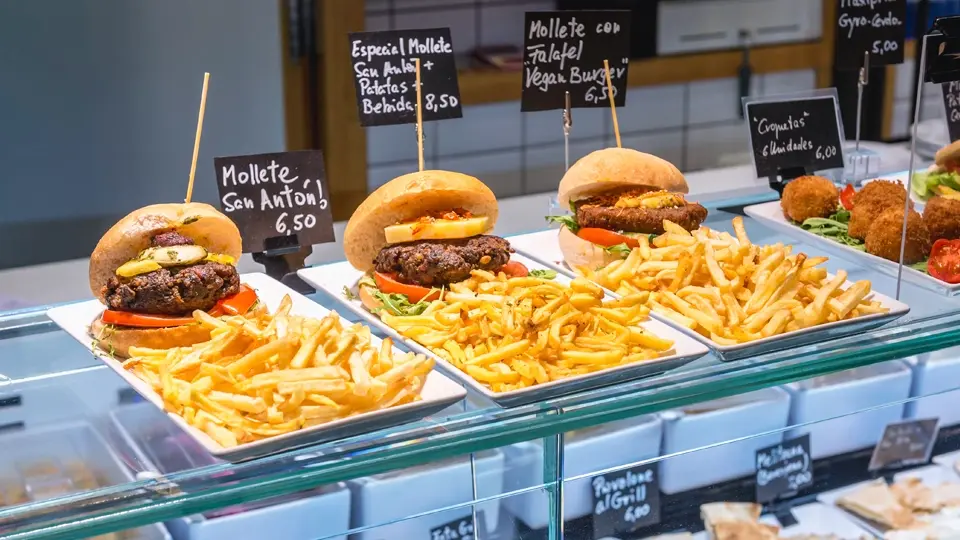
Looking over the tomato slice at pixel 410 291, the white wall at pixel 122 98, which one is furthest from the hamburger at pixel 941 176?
the white wall at pixel 122 98

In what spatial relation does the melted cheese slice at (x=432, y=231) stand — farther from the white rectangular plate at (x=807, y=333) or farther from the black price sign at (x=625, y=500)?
the black price sign at (x=625, y=500)

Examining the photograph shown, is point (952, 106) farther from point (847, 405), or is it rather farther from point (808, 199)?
point (847, 405)

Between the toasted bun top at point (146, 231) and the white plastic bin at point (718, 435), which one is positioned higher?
the toasted bun top at point (146, 231)

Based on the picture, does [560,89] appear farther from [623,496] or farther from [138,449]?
[138,449]

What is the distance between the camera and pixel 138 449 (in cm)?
186

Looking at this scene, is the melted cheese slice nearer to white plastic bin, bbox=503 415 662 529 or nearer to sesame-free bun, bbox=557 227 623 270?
sesame-free bun, bbox=557 227 623 270

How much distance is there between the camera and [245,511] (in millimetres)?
2016

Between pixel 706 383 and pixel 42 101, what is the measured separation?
14.6ft

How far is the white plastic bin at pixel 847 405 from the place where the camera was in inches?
103

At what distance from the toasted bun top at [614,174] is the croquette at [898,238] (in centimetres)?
61

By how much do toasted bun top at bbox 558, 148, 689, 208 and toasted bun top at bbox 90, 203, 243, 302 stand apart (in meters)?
1.06

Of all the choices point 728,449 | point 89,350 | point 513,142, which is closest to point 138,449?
point 89,350

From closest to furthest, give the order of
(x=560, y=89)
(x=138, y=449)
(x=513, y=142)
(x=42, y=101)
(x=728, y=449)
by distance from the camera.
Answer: (x=138, y=449)
(x=728, y=449)
(x=560, y=89)
(x=42, y=101)
(x=513, y=142)

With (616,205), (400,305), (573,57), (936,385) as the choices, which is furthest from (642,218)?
(936,385)
